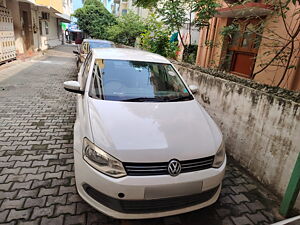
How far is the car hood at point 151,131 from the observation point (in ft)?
6.34

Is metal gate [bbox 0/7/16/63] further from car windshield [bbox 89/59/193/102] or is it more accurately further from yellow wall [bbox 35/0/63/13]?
car windshield [bbox 89/59/193/102]

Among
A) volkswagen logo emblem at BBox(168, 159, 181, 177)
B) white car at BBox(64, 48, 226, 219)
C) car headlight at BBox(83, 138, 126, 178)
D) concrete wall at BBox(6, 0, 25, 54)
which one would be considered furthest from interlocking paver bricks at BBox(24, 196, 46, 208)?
concrete wall at BBox(6, 0, 25, 54)

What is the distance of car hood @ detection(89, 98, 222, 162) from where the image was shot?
1.93 meters

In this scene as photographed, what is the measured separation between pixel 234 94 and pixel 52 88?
19.2ft

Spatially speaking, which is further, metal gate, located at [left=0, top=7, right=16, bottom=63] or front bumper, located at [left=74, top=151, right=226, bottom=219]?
metal gate, located at [left=0, top=7, right=16, bottom=63]

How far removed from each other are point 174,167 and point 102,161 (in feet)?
2.15

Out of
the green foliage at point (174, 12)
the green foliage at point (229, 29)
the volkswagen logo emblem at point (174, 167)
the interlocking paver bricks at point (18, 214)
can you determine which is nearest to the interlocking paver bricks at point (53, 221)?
the interlocking paver bricks at point (18, 214)

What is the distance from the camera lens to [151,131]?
215cm

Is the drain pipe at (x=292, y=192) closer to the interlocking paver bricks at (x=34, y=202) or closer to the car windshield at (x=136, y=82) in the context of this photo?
the car windshield at (x=136, y=82)

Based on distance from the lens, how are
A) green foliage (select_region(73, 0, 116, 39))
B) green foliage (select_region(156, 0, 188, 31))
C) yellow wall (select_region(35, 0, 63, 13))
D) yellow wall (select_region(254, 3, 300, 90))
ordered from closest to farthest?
yellow wall (select_region(254, 3, 300, 90)), green foliage (select_region(156, 0, 188, 31)), yellow wall (select_region(35, 0, 63, 13)), green foliage (select_region(73, 0, 116, 39))

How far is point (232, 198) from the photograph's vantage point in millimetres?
2715

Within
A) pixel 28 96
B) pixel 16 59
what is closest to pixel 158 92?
pixel 28 96

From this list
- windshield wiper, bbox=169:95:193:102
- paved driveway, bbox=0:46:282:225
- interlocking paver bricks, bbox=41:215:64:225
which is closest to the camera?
interlocking paver bricks, bbox=41:215:64:225

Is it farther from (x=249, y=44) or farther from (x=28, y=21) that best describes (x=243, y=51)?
(x=28, y=21)
